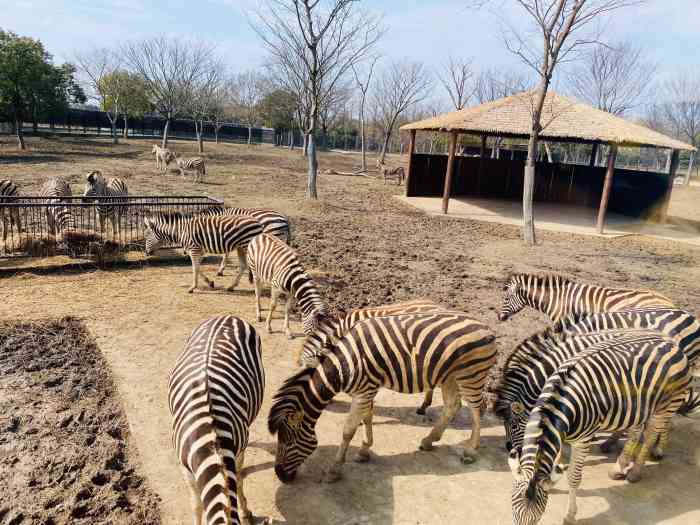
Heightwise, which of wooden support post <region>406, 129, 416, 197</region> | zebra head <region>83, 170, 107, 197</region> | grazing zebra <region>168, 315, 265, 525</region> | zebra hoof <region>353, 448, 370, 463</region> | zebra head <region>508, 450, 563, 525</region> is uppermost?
wooden support post <region>406, 129, 416, 197</region>

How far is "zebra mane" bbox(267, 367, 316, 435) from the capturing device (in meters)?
4.07

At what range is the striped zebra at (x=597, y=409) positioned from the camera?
335 centimetres

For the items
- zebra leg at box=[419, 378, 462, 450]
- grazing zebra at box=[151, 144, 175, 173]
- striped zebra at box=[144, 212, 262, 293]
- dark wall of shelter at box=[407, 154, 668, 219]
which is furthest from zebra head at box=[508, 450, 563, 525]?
grazing zebra at box=[151, 144, 175, 173]

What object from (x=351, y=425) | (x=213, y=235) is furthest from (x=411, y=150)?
(x=351, y=425)

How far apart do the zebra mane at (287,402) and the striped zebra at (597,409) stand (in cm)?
169

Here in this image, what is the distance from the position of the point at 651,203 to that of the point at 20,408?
22569 millimetres

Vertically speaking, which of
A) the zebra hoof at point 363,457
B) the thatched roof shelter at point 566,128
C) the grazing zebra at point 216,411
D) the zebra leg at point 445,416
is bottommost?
the zebra hoof at point 363,457

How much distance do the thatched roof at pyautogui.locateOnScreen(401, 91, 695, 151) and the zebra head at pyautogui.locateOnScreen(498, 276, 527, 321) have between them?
37.4 ft

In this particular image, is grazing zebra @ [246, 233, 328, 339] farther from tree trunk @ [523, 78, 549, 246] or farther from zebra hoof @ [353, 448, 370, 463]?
tree trunk @ [523, 78, 549, 246]

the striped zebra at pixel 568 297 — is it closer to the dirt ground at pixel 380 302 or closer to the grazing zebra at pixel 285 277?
the dirt ground at pixel 380 302

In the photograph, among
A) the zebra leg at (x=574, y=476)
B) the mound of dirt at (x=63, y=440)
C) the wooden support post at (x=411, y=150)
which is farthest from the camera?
the wooden support post at (x=411, y=150)

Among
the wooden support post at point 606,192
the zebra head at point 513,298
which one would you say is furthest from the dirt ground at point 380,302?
the wooden support post at point 606,192

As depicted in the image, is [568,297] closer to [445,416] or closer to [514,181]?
[445,416]

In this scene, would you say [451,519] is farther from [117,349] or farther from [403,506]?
[117,349]
